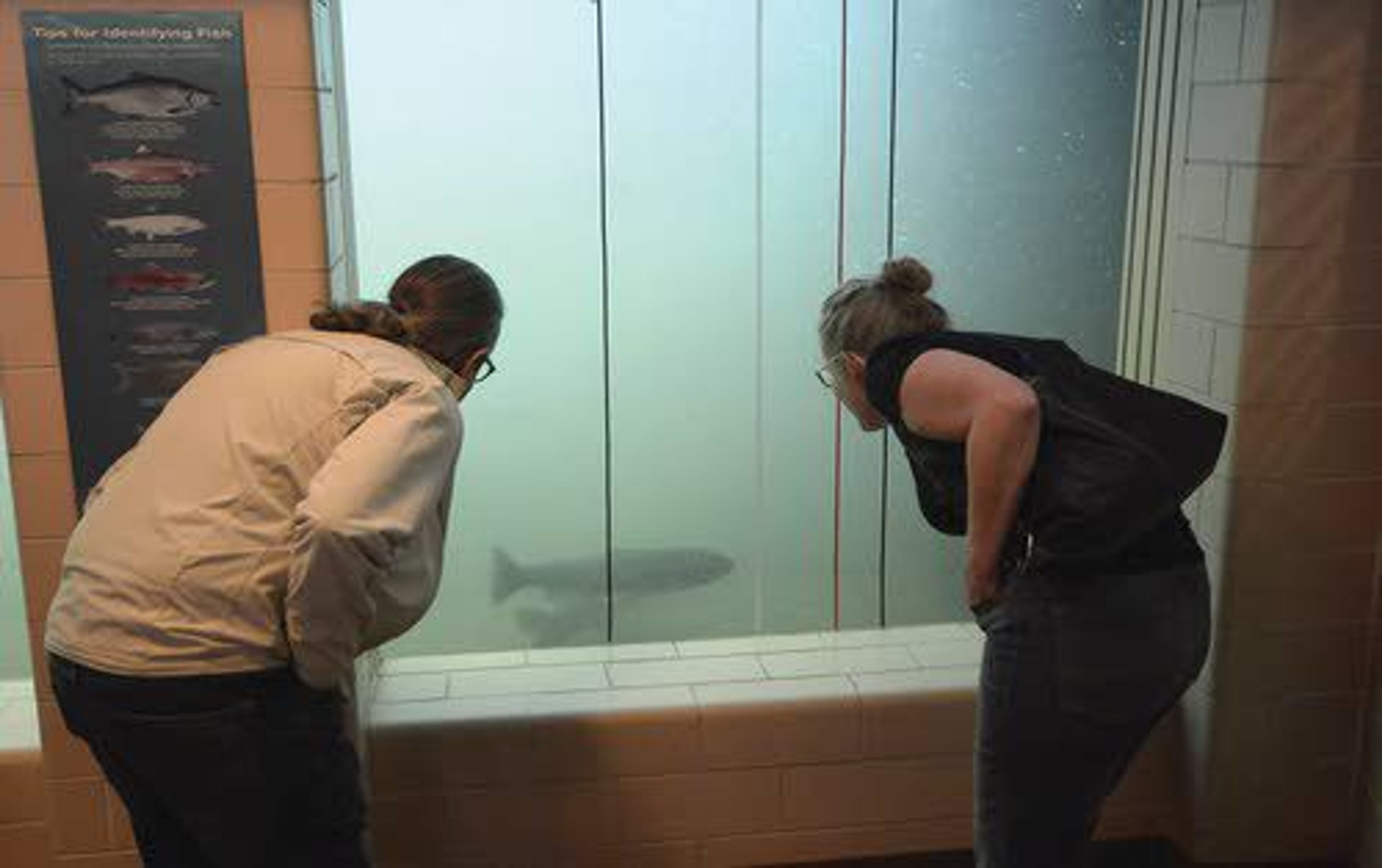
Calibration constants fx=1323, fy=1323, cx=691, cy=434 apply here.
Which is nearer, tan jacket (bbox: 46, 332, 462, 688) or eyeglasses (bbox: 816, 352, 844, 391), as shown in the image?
tan jacket (bbox: 46, 332, 462, 688)

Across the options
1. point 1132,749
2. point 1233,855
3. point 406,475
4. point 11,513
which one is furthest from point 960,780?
point 11,513

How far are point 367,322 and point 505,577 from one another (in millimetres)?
973

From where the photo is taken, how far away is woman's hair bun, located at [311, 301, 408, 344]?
5.83 ft

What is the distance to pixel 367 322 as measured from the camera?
5.83ft

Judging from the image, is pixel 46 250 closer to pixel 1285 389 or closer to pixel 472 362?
pixel 472 362

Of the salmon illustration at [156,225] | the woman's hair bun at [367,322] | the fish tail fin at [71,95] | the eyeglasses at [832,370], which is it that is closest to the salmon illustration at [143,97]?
the fish tail fin at [71,95]

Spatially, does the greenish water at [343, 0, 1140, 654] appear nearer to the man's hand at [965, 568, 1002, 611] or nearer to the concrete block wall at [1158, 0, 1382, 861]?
the concrete block wall at [1158, 0, 1382, 861]

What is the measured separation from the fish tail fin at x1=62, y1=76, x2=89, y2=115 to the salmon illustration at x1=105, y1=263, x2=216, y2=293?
0.86 ft

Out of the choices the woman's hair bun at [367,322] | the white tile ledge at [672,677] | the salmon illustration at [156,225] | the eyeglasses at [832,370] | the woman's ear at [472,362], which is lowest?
the white tile ledge at [672,677]

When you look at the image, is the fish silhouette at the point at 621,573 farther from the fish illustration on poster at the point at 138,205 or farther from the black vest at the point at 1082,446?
the black vest at the point at 1082,446

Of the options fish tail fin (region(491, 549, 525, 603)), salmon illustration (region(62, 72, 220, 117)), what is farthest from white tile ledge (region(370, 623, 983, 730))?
salmon illustration (region(62, 72, 220, 117))

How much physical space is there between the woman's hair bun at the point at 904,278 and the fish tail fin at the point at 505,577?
1063 mm

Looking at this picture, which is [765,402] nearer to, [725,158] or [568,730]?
[725,158]

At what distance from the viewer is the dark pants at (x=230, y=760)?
1596 millimetres
